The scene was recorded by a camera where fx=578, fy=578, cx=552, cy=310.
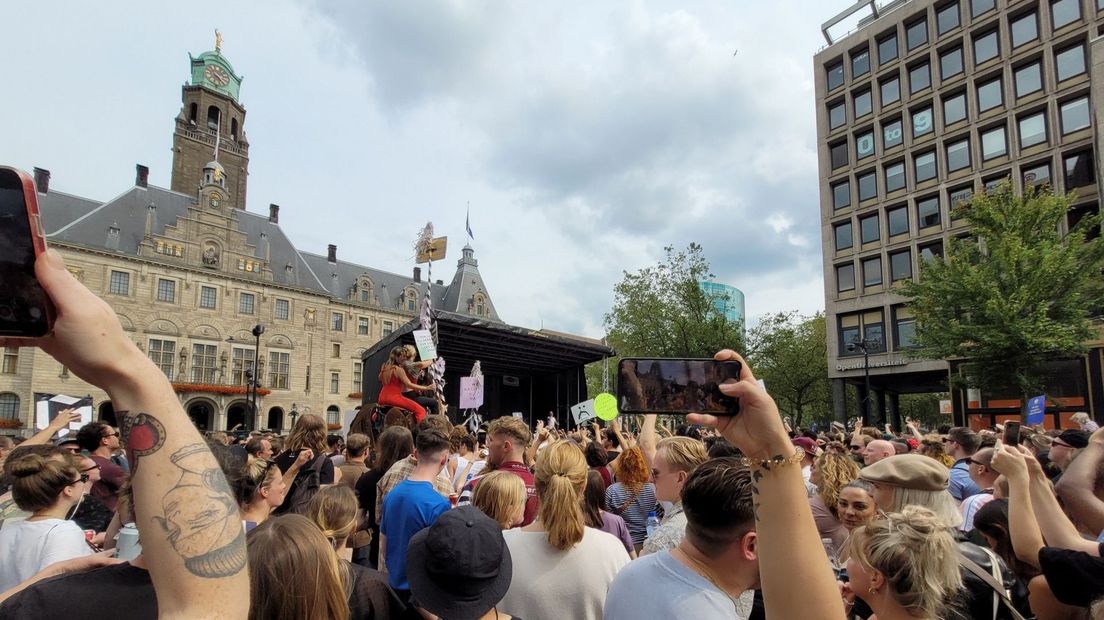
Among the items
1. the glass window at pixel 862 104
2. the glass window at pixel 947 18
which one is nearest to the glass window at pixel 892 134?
the glass window at pixel 862 104

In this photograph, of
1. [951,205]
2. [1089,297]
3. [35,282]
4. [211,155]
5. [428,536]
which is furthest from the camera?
[211,155]

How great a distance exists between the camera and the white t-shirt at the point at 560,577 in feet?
9.84

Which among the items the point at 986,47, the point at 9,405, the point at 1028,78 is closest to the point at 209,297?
the point at 9,405

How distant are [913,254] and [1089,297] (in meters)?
15.3

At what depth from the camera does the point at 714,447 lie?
540cm

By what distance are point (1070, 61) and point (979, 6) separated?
655 centimetres

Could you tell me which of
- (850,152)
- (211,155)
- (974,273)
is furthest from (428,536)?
(211,155)

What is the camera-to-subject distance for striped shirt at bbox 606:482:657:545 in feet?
16.8

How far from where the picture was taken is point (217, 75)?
64.9 m

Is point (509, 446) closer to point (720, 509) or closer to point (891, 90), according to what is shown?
point (720, 509)

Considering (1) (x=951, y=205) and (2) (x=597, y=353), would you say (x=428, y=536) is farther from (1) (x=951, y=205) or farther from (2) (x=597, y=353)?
(1) (x=951, y=205)

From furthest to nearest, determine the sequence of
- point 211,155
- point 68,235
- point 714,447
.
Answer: point 211,155 → point 68,235 → point 714,447

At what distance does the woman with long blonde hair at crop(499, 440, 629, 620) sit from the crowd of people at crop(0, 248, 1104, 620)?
11 mm

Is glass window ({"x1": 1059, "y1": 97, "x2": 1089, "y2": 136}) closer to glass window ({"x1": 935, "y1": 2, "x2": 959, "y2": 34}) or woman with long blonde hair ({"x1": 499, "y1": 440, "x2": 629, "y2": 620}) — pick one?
glass window ({"x1": 935, "y1": 2, "x2": 959, "y2": 34})
